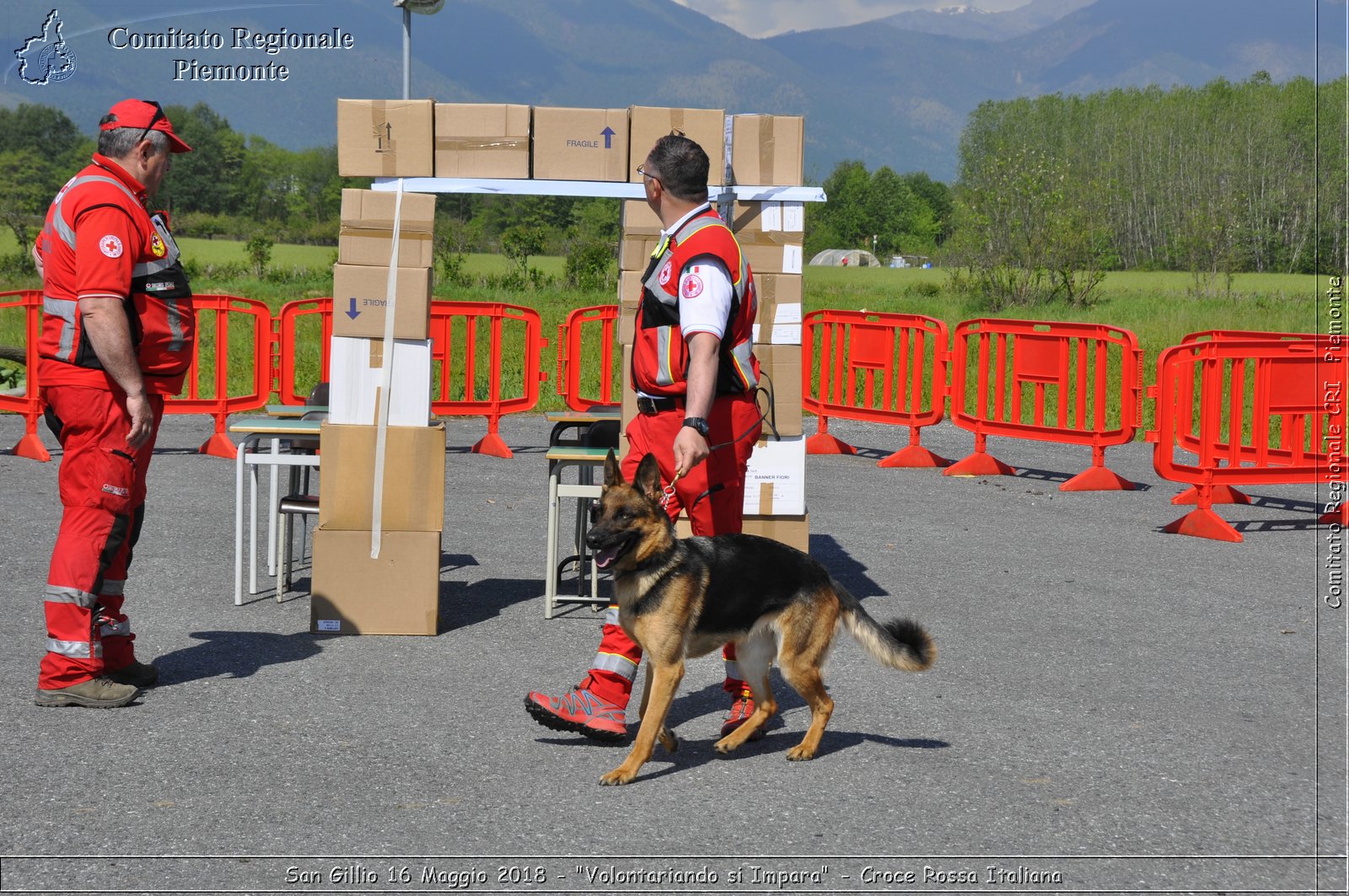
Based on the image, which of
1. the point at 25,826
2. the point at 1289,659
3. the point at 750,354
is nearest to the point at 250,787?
the point at 25,826

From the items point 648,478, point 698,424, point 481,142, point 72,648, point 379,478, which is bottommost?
point 72,648

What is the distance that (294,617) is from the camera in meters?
6.88

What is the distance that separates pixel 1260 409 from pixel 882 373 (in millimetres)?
4571

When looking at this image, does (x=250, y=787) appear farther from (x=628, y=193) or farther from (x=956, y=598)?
(x=956, y=598)

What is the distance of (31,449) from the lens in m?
12.1

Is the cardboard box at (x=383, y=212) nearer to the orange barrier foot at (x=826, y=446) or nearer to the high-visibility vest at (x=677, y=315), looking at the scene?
the high-visibility vest at (x=677, y=315)

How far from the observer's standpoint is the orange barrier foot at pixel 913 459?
523 inches

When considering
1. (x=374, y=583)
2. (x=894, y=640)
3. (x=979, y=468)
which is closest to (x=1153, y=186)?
(x=979, y=468)

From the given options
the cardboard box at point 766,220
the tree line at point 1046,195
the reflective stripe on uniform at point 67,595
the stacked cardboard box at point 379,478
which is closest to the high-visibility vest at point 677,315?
the cardboard box at point 766,220

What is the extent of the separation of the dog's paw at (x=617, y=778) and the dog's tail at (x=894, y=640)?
992 mm

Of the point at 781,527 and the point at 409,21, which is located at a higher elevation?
the point at 409,21

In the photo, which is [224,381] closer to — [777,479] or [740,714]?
[777,479]

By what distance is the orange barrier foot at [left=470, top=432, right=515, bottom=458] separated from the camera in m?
13.4

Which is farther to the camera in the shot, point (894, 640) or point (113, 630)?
point (113, 630)
